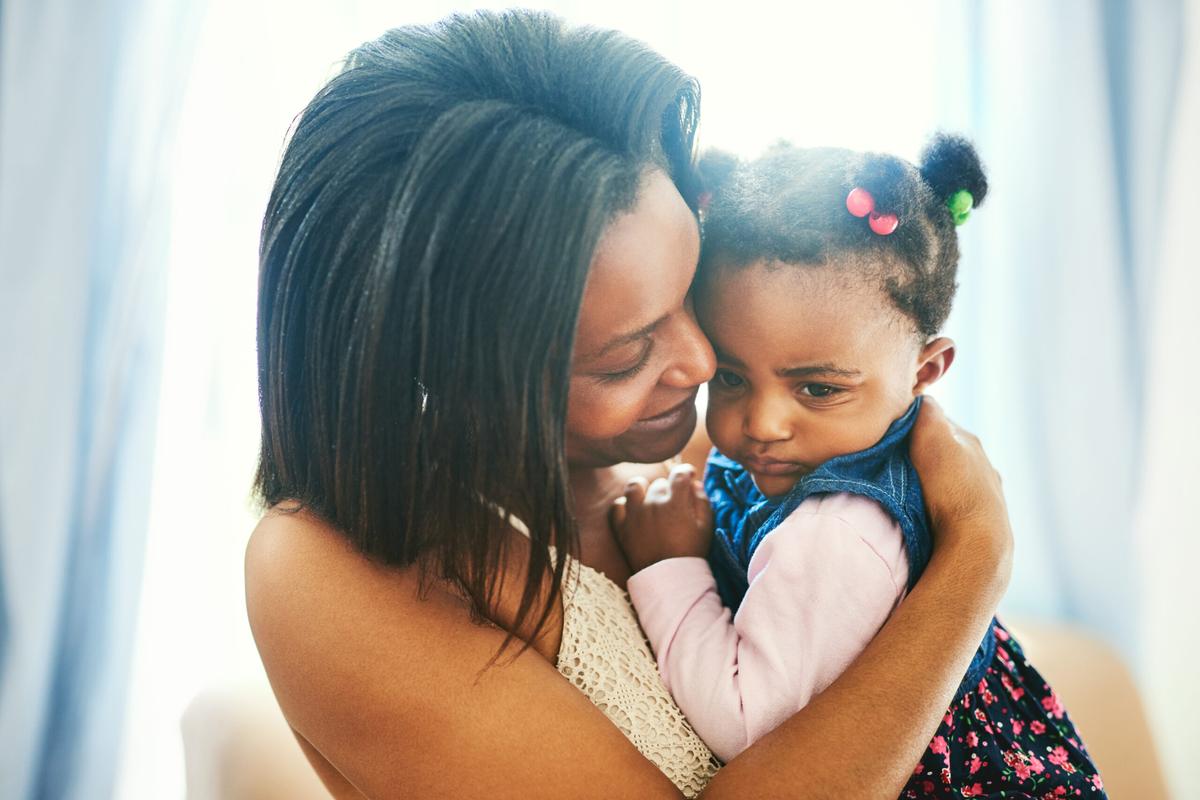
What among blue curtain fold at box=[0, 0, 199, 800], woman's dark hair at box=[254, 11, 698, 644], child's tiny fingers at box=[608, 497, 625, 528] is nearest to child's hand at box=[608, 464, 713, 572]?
child's tiny fingers at box=[608, 497, 625, 528]

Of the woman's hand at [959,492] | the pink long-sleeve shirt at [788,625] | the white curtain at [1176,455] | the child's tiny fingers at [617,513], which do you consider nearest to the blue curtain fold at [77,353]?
the child's tiny fingers at [617,513]

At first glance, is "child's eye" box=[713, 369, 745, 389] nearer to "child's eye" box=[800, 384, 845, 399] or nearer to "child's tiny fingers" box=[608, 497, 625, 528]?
"child's eye" box=[800, 384, 845, 399]

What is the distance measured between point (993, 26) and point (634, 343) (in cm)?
156

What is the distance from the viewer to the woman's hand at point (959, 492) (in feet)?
3.34

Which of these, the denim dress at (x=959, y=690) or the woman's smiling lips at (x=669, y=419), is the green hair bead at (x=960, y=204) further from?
the woman's smiling lips at (x=669, y=419)

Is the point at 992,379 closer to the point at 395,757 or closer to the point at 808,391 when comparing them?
the point at 808,391

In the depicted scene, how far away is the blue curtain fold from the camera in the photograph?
80.2 inches

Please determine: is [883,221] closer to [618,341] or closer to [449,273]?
[618,341]

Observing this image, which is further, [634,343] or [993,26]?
[993,26]

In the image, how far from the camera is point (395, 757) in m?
0.90

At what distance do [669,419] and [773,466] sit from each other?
132mm

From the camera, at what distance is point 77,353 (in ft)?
6.83

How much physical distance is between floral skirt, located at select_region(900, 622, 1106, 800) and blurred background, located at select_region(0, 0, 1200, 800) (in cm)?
100

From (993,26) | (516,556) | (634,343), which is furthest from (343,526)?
(993,26)
